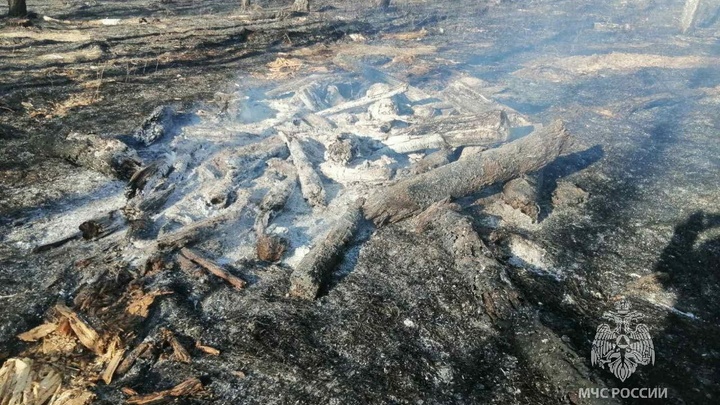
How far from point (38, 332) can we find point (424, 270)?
4047 millimetres

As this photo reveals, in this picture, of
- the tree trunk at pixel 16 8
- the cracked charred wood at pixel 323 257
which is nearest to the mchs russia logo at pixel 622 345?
the cracked charred wood at pixel 323 257

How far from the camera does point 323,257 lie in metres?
4.89

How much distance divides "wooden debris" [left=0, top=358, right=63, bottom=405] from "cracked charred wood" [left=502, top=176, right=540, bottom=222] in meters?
5.74

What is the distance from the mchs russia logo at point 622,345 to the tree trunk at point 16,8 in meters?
18.2

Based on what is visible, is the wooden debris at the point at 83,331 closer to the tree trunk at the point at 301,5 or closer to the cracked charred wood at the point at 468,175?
the cracked charred wood at the point at 468,175

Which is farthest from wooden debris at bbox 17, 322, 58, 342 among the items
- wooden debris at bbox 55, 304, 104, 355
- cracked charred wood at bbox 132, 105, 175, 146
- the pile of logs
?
cracked charred wood at bbox 132, 105, 175, 146

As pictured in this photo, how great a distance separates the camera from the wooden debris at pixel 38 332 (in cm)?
385

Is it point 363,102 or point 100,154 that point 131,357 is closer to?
point 100,154

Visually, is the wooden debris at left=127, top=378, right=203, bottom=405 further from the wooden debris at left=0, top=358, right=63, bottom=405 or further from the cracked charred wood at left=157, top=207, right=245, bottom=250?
the cracked charred wood at left=157, top=207, right=245, bottom=250

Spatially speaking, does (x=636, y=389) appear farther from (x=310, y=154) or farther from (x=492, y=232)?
(x=310, y=154)

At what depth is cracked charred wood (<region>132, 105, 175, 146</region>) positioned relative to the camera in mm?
7289

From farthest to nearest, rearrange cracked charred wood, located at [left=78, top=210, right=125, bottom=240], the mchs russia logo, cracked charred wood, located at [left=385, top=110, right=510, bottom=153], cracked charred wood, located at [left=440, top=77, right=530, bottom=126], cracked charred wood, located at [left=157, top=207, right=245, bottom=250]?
cracked charred wood, located at [left=440, top=77, right=530, bottom=126], cracked charred wood, located at [left=385, top=110, right=510, bottom=153], cracked charred wood, located at [left=78, top=210, right=125, bottom=240], cracked charred wood, located at [left=157, top=207, right=245, bottom=250], the mchs russia logo

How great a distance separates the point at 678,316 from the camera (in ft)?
15.0

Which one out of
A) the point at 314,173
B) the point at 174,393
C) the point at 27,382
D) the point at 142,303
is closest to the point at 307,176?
the point at 314,173
